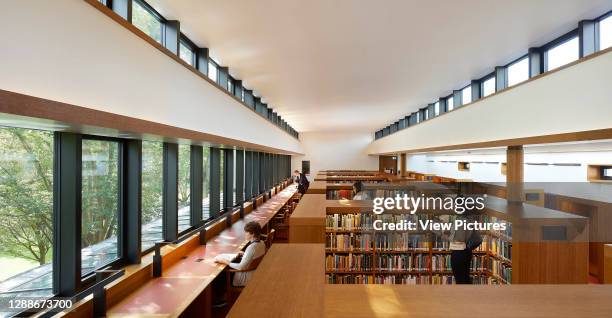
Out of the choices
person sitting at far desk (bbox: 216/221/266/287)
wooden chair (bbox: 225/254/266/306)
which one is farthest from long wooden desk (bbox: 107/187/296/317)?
wooden chair (bbox: 225/254/266/306)

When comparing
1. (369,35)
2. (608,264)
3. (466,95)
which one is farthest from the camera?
(466,95)

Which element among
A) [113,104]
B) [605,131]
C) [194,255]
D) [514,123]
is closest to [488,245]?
[514,123]

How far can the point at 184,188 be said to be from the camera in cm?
530

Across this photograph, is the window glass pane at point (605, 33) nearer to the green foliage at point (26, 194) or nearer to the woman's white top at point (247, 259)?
the woman's white top at point (247, 259)

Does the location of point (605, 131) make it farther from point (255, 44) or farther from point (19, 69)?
point (19, 69)

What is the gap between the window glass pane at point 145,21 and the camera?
350 centimetres

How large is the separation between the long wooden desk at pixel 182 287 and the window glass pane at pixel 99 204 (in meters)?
0.49

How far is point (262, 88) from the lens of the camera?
7.54 m

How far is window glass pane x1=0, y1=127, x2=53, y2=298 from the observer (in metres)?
2.39

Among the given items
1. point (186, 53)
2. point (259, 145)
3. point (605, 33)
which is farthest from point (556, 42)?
point (259, 145)

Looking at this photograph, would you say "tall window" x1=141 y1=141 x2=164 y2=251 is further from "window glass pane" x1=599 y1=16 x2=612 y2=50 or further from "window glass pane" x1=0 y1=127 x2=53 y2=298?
"window glass pane" x1=599 y1=16 x2=612 y2=50

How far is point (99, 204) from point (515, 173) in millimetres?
5055

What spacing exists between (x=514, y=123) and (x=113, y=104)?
14.1ft

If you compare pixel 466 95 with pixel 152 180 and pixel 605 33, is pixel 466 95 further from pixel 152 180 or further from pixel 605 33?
pixel 152 180
